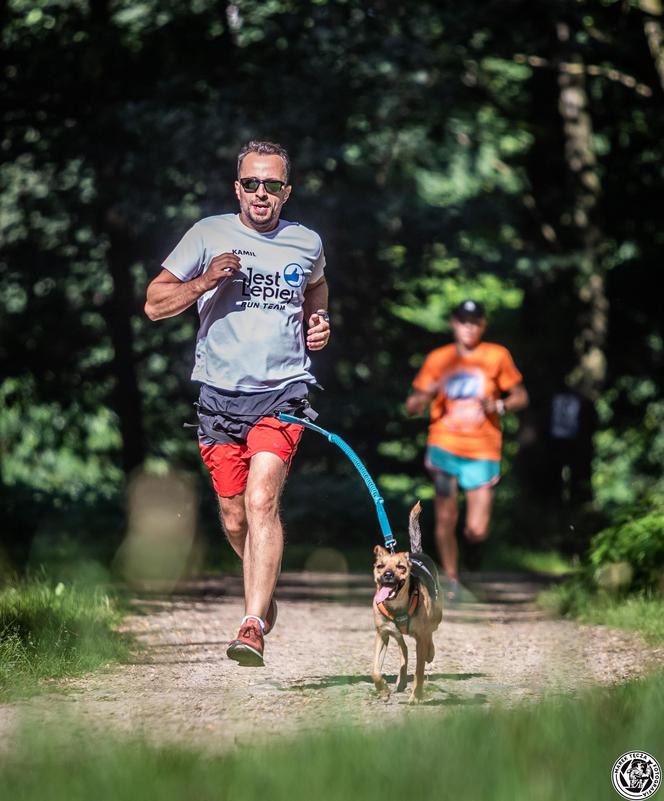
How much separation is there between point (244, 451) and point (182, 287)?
30.2 inches

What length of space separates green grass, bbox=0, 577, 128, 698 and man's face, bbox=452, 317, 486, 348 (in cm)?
320

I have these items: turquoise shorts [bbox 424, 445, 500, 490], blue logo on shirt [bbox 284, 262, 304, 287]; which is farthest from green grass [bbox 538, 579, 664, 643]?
blue logo on shirt [bbox 284, 262, 304, 287]

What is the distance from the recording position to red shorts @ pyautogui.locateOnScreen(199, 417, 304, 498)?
6328mm

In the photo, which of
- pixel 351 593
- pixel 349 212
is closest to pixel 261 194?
pixel 351 593

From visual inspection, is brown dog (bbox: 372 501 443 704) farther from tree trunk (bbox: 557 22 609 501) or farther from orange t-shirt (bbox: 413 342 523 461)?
tree trunk (bbox: 557 22 609 501)

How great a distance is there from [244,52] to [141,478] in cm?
476

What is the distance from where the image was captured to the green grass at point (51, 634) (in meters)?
6.28

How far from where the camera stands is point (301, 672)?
6.68 meters

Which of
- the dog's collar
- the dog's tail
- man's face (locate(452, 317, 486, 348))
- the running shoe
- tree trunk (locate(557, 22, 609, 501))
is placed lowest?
the running shoe

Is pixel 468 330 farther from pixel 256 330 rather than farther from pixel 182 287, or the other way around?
pixel 182 287

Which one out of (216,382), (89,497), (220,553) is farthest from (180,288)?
(89,497)

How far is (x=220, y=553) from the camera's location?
14.6m

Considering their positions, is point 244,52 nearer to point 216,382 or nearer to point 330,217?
point 330,217

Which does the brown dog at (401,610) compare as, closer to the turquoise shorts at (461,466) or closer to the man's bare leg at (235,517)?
the man's bare leg at (235,517)
